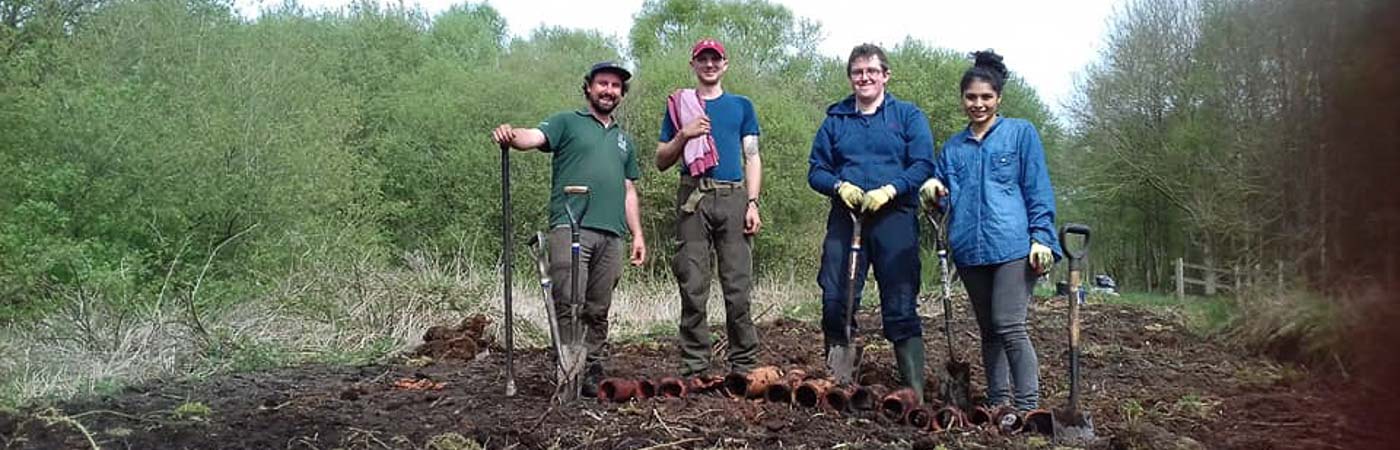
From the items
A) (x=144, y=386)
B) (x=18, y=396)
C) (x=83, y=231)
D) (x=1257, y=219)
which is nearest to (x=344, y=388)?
(x=144, y=386)

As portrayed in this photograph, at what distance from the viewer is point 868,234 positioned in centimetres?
474

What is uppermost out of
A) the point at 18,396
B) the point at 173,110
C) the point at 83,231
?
the point at 173,110

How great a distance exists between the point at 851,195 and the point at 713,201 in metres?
0.85

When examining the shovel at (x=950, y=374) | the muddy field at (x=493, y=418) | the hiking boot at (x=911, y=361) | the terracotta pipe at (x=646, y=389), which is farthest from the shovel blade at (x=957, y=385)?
the terracotta pipe at (x=646, y=389)

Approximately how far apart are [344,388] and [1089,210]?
5013 mm

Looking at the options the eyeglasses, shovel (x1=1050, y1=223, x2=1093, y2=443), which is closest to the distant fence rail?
shovel (x1=1050, y1=223, x2=1093, y2=443)

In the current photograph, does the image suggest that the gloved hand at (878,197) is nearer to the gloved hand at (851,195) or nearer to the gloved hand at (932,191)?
the gloved hand at (851,195)

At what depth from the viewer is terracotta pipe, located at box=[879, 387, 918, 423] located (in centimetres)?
423

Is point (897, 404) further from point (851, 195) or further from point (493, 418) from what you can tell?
point (493, 418)

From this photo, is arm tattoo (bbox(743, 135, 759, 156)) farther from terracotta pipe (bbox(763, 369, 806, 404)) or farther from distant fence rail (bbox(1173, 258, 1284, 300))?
distant fence rail (bbox(1173, 258, 1284, 300))

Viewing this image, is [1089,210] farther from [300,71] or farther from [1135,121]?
[300,71]

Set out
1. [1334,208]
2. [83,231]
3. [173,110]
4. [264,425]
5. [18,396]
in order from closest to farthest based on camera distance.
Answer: [1334,208] → [264,425] → [18,396] → [83,231] → [173,110]

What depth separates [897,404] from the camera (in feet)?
14.0

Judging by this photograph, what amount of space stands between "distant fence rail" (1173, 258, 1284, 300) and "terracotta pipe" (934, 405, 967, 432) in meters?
3.37
